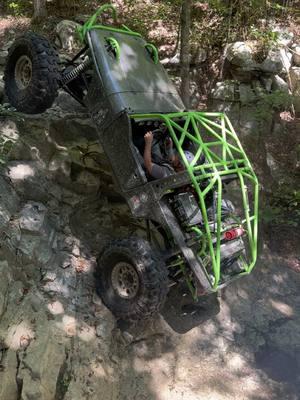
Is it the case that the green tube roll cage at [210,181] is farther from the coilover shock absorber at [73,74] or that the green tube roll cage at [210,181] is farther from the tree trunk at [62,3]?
the tree trunk at [62,3]

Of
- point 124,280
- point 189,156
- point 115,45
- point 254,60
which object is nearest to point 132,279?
point 124,280

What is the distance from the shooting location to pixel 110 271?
16.1 ft

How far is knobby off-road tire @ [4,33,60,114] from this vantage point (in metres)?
5.32

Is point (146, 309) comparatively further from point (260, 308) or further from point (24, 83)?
point (24, 83)

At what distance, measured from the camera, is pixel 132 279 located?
15.9 feet

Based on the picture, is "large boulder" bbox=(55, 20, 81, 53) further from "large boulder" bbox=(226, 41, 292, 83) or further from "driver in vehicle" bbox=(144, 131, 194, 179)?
"driver in vehicle" bbox=(144, 131, 194, 179)

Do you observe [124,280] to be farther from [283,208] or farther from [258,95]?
[258,95]

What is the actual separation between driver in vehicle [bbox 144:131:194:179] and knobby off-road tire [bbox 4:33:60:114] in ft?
5.14

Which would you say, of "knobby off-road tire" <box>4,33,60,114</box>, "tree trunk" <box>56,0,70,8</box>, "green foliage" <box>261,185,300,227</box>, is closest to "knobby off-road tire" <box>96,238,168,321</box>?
"knobby off-road tire" <box>4,33,60,114</box>

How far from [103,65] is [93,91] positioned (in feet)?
1.17

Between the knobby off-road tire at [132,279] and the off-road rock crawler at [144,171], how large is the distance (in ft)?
0.04

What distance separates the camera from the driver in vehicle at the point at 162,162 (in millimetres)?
4812

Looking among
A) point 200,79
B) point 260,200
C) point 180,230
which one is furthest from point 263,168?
point 180,230

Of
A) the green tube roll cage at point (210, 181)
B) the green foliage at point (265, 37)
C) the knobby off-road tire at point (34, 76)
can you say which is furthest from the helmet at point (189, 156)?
the green foliage at point (265, 37)
